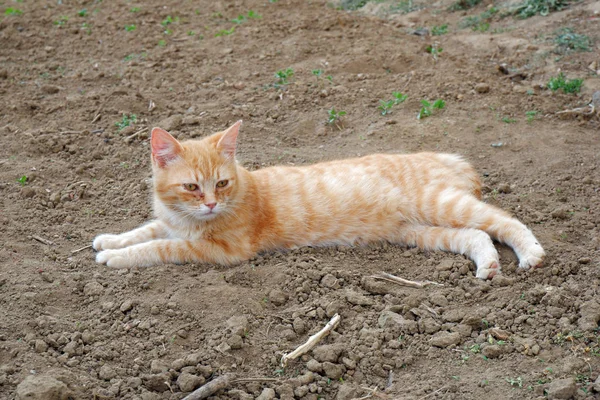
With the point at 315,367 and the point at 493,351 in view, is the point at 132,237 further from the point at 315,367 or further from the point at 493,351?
the point at 493,351

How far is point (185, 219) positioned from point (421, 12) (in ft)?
22.2

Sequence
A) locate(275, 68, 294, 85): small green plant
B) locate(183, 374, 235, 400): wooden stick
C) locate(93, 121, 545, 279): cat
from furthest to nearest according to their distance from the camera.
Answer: locate(275, 68, 294, 85): small green plant < locate(93, 121, 545, 279): cat < locate(183, 374, 235, 400): wooden stick

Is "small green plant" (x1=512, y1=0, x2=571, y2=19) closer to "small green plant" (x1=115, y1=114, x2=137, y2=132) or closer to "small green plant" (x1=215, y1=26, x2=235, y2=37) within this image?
"small green plant" (x1=215, y1=26, x2=235, y2=37)

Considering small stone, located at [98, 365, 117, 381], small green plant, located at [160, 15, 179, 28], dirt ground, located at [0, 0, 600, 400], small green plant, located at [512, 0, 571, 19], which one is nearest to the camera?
small stone, located at [98, 365, 117, 381]

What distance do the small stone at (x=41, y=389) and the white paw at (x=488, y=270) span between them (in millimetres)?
2681

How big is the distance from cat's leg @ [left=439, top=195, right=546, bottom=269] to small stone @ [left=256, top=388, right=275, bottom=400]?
204 cm

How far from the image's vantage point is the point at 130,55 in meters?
8.79

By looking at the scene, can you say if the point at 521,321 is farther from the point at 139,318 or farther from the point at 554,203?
the point at 139,318

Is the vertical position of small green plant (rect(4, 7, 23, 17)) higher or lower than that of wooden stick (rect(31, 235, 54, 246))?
higher

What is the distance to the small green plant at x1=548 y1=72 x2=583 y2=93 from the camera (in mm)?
7113

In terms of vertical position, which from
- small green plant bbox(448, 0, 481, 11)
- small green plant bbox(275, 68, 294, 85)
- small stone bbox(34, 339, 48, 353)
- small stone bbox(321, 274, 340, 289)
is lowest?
small stone bbox(321, 274, 340, 289)

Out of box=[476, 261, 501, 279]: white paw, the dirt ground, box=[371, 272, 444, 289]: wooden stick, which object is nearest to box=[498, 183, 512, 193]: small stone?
the dirt ground

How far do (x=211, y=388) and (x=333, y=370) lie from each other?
2.24 feet

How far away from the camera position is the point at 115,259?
4.62 metres
